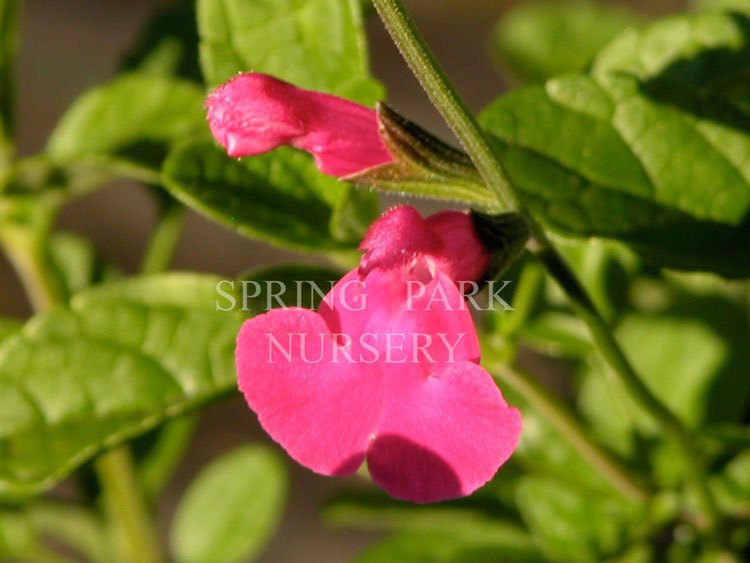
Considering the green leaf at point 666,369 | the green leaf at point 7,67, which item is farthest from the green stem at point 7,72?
the green leaf at point 666,369

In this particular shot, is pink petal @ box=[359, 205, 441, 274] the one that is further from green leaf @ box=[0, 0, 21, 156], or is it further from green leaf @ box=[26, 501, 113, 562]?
green leaf @ box=[26, 501, 113, 562]

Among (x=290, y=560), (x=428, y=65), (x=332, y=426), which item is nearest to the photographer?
(x=428, y=65)

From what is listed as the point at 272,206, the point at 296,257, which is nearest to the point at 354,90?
the point at 272,206

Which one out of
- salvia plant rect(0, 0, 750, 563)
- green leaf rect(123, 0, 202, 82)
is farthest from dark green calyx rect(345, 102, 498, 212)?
green leaf rect(123, 0, 202, 82)

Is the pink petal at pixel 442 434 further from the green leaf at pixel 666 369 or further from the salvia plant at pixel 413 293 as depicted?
the green leaf at pixel 666 369

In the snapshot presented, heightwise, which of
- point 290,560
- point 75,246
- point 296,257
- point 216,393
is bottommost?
point 290,560

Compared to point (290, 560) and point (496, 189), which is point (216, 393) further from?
point (290, 560)

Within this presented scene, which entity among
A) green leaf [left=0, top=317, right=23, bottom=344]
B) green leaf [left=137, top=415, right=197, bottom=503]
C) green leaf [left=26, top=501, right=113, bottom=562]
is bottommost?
green leaf [left=26, top=501, right=113, bottom=562]
